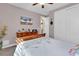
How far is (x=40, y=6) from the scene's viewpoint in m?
1.63

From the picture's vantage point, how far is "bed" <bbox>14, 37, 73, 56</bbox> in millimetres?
1571

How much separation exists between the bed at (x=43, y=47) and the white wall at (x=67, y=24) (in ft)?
0.31

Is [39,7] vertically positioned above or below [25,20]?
above

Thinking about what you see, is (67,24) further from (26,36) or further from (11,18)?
(11,18)

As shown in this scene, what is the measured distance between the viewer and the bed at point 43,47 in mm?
1571


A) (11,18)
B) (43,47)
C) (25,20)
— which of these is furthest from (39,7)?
(43,47)

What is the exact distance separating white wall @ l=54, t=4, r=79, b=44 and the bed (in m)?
0.09

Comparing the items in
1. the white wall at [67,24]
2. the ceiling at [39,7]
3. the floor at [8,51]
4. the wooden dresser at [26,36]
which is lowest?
the floor at [8,51]

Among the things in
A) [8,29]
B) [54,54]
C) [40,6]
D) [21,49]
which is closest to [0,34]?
[8,29]

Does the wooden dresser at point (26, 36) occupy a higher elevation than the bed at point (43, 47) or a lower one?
higher

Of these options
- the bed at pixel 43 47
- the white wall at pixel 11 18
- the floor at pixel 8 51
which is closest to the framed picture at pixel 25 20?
the white wall at pixel 11 18

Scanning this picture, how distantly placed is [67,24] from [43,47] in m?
0.50

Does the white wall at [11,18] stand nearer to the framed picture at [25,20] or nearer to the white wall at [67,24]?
the framed picture at [25,20]

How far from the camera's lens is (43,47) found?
165 cm
